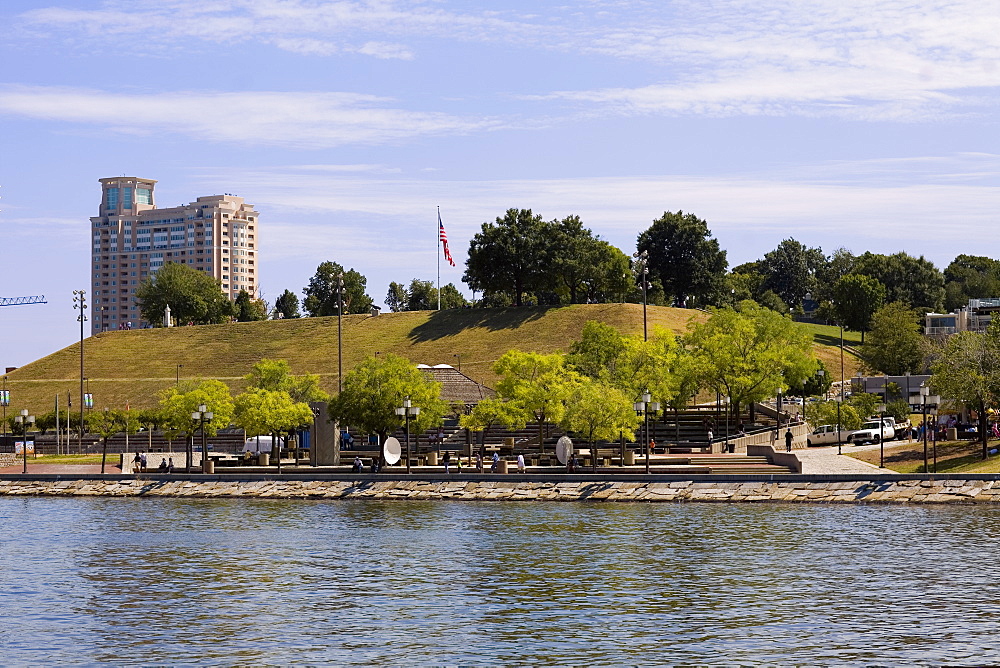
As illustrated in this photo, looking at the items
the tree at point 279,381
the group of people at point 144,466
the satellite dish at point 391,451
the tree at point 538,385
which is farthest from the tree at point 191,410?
the tree at point 538,385

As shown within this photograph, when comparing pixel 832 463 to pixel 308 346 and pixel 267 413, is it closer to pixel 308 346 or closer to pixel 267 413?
pixel 267 413

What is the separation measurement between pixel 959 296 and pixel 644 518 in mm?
163608

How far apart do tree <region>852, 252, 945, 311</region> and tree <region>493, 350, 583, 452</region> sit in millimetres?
123665

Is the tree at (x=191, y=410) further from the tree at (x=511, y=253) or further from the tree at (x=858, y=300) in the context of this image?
the tree at (x=858, y=300)

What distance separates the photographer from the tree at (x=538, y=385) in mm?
73125

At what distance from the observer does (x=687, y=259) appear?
573 ft

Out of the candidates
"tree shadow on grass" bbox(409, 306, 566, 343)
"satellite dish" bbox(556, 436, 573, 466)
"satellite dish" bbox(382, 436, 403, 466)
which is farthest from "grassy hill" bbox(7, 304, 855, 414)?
"satellite dish" bbox(556, 436, 573, 466)

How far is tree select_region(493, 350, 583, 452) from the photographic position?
240ft

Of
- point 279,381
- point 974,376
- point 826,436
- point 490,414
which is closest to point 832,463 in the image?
point 974,376

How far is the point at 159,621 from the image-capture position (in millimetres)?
31609

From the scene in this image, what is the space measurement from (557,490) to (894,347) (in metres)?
83.2

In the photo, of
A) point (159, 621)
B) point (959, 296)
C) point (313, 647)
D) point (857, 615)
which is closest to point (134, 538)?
point (159, 621)

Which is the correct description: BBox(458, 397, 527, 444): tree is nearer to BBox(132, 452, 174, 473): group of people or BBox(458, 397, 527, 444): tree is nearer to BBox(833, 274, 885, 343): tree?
BBox(132, 452, 174, 473): group of people

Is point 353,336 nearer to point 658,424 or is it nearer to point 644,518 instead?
point 658,424
